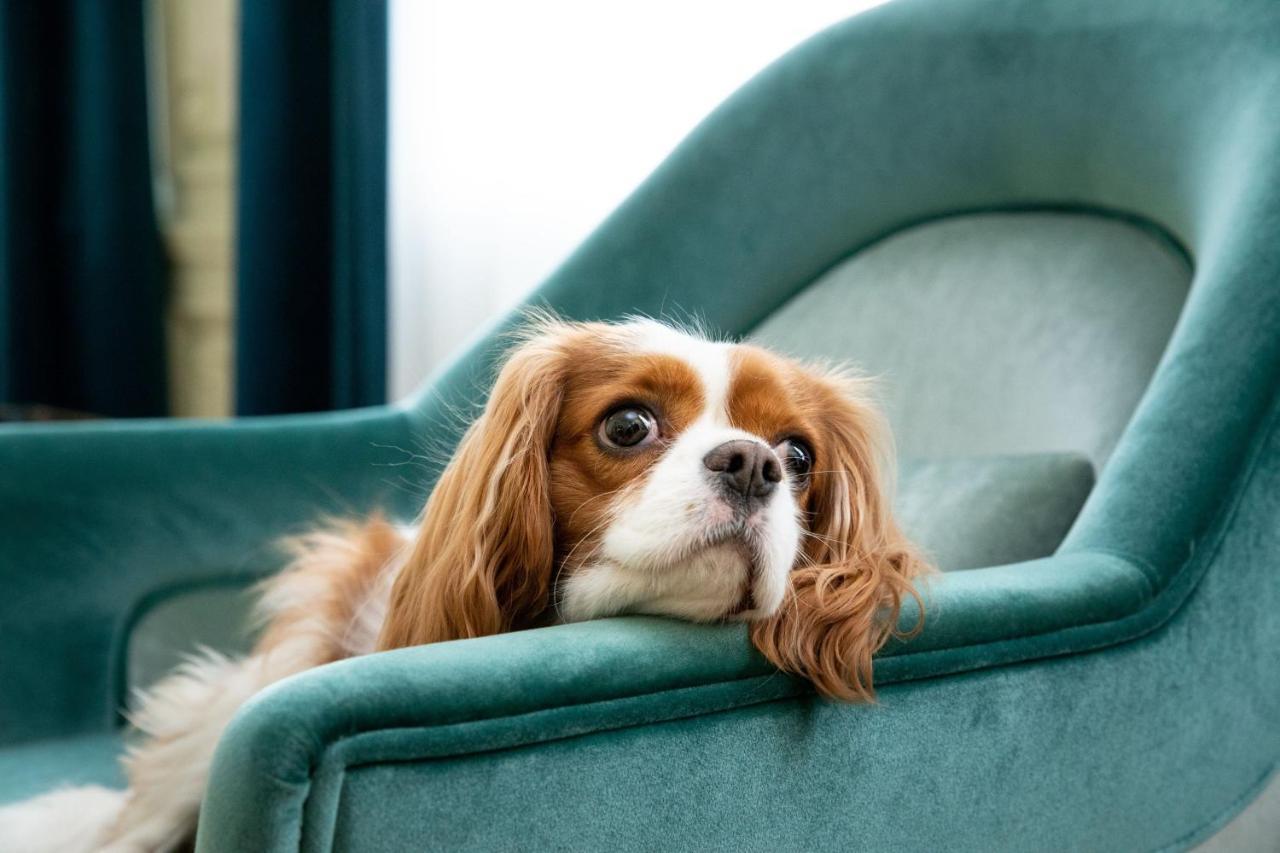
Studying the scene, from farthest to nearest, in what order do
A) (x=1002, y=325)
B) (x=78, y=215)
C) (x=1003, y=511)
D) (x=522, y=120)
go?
(x=78, y=215)
(x=522, y=120)
(x=1002, y=325)
(x=1003, y=511)

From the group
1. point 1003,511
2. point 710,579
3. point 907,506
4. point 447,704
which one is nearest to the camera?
point 447,704

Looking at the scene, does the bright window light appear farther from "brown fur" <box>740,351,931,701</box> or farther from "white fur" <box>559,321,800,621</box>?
"white fur" <box>559,321,800,621</box>

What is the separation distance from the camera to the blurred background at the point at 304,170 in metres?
2.67

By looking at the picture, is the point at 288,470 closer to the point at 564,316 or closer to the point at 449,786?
the point at 564,316

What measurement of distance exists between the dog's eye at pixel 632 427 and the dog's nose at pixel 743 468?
0.12m

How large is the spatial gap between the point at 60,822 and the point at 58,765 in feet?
0.89

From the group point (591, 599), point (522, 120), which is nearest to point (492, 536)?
point (591, 599)

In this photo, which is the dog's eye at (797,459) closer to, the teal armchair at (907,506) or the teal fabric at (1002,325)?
the teal armchair at (907,506)

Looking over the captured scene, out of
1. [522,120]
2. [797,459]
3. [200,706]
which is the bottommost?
[200,706]

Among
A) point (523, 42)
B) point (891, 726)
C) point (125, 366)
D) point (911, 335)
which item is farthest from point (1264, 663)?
point (125, 366)

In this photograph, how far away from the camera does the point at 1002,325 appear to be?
71.0 inches

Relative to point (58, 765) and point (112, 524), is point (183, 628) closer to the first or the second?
point (112, 524)

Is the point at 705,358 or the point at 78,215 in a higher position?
the point at 705,358

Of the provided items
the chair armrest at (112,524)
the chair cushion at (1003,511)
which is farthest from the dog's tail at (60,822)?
the chair cushion at (1003,511)
